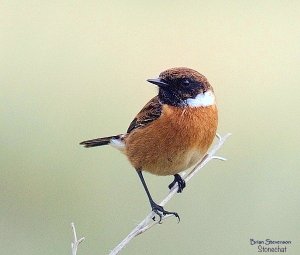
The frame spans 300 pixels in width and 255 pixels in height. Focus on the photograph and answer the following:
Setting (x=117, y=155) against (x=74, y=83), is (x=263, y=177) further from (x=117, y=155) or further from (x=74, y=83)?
(x=74, y=83)

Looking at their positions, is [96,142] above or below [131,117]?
above

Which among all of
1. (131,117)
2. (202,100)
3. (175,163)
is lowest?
(131,117)

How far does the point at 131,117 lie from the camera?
4691 millimetres

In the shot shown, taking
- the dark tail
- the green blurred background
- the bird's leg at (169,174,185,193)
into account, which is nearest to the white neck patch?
the bird's leg at (169,174,185,193)

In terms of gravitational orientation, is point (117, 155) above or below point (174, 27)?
below

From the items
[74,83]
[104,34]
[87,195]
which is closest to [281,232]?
[87,195]

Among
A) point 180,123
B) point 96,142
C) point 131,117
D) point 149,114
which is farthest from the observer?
point 131,117

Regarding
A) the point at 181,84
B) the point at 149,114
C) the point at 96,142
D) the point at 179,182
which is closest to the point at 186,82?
the point at 181,84

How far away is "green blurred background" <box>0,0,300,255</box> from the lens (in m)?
3.97

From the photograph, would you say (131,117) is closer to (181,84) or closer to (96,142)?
(96,142)

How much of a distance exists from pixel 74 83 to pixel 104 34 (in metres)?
0.71

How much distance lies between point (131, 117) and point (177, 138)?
A: 170 centimetres

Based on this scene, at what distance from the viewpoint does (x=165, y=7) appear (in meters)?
6.09

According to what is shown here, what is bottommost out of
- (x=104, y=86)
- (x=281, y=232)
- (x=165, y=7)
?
(x=281, y=232)
